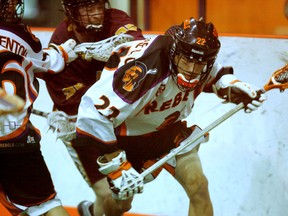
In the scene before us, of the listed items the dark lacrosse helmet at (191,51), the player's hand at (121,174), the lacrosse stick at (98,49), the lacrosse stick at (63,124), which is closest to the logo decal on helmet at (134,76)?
the dark lacrosse helmet at (191,51)

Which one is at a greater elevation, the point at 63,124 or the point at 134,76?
the point at 134,76

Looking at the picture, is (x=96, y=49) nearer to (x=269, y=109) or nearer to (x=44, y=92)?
(x=44, y=92)

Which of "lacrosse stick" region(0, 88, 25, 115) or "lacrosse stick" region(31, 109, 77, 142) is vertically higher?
"lacrosse stick" region(0, 88, 25, 115)

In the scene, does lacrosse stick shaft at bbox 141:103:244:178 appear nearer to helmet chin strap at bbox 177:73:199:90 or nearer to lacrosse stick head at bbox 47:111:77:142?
helmet chin strap at bbox 177:73:199:90

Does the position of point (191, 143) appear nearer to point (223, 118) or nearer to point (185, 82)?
point (223, 118)

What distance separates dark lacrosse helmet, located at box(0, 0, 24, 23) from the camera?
275cm

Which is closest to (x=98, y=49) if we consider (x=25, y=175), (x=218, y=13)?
(x=25, y=175)

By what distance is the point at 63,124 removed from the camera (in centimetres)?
320

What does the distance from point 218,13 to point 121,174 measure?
1408mm

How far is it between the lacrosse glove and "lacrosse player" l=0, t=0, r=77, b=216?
26.3 inches

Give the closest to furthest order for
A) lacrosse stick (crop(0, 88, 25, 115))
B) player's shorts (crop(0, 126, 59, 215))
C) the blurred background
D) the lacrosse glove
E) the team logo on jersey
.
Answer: lacrosse stick (crop(0, 88, 25, 115))
the team logo on jersey
player's shorts (crop(0, 126, 59, 215))
the lacrosse glove
the blurred background

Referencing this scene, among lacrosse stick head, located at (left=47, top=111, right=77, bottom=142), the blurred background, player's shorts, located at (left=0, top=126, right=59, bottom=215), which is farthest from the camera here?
the blurred background

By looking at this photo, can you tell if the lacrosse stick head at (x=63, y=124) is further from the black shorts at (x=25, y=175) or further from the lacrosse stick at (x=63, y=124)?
the black shorts at (x=25, y=175)

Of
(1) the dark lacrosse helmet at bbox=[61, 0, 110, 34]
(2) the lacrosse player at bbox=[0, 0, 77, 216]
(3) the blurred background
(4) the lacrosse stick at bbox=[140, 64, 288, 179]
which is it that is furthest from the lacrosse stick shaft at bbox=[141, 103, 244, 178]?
(3) the blurred background
